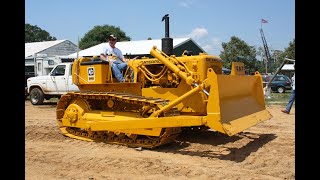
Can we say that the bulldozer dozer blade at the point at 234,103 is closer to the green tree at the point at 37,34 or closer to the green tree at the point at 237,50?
the green tree at the point at 237,50

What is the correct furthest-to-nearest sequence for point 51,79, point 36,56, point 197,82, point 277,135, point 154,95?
point 36,56 < point 51,79 < point 277,135 < point 154,95 < point 197,82

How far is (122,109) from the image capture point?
7.68m

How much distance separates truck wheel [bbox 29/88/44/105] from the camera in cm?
1659

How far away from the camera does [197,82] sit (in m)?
7.16

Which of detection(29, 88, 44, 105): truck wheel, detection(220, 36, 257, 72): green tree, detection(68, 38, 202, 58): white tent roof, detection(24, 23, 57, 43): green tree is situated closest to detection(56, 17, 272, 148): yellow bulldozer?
detection(29, 88, 44, 105): truck wheel

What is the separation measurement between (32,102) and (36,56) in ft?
26.7

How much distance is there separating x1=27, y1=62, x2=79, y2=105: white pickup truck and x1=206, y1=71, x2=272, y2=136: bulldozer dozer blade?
30.0 feet

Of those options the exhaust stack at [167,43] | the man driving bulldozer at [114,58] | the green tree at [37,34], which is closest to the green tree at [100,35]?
the green tree at [37,34]

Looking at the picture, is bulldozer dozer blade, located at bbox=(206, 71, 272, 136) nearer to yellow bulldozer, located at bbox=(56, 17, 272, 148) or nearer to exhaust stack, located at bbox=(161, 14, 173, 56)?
yellow bulldozer, located at bbox=(56, 17, 272, 148)

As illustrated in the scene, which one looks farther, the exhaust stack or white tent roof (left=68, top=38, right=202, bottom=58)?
white tent roof (left=68, top=38, right=202, bottom=58)

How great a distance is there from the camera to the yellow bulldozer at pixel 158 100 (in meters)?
6.49

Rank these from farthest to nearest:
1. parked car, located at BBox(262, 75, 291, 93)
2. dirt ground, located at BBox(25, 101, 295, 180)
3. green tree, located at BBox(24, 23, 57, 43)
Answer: green tree, located at BBox(24, 23, 57, 43) → parked car, located at BBox(262, 75, 291, 93) → dirt ground, located at BBox(25, 101, 295, 180)
